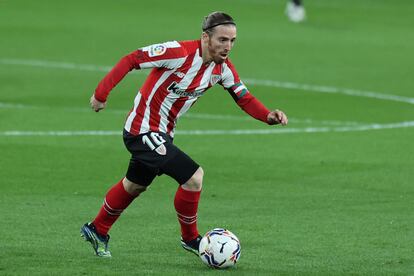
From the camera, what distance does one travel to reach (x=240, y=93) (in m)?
10.5

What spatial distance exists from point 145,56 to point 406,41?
69.1ft

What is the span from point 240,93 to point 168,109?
692mm

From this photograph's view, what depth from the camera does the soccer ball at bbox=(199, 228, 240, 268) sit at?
383 inches

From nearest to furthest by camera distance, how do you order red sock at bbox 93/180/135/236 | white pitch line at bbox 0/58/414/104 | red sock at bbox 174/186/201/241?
red sock at bbox 174/186/201/241
red sock at bbox 93/180/135/236
white pitch line at bbox 0/58/414/104

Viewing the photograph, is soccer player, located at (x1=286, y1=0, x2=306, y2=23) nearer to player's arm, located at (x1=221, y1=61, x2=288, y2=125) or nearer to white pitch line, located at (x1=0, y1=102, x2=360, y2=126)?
white pitch line, located at (x1=0, y1=102, x2=360, y2=126)

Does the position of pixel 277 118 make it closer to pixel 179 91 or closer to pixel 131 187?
pixel 179 91

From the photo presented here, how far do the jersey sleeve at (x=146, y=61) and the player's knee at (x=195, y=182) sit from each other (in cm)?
86

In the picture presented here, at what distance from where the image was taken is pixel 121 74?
9.83 metres

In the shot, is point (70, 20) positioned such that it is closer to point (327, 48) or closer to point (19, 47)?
point (19, 47)

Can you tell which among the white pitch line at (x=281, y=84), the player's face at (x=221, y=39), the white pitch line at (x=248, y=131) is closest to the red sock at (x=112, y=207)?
the player's face at (x=221, y=39)

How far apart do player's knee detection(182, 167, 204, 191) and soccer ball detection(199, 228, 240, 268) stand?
1.34 ft

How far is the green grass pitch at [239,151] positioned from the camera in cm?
1042

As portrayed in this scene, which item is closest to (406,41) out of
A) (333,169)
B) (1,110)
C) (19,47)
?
(19,47)

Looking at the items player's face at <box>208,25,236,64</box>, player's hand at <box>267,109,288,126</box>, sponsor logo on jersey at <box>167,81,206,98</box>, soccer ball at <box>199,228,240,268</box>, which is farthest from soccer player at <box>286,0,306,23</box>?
soccer ball at <box>199,228,240,268</box>
